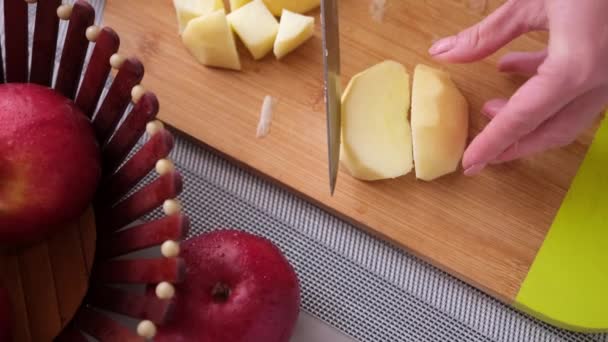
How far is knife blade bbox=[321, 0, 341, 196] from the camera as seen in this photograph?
0.85 m

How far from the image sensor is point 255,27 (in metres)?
0.97

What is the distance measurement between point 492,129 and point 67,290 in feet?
1.72

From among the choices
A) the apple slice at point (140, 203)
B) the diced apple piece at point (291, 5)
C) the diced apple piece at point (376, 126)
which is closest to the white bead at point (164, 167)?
the apple slice at point (140, 203)

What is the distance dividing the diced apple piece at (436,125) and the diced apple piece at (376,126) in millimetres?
19

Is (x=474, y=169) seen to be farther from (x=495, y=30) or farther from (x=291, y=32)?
(x=291, y=32)

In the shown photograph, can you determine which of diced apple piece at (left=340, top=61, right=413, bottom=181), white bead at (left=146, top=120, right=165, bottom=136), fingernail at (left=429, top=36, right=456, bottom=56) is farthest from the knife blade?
white bead at (left=146, top=120, right=165, bottom=136)

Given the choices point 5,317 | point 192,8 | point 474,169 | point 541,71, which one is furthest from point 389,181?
point 5,317

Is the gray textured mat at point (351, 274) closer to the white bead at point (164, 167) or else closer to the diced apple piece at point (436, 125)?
the diced apple piece at point (436, 125)

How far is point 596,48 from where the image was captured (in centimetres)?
80

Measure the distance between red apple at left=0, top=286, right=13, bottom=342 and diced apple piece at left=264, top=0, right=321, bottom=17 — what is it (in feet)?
1.73

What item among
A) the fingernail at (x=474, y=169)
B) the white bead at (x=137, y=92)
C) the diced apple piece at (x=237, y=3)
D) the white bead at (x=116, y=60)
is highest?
the white bead at (x=116, y=60)

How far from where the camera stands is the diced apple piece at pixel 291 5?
99cm

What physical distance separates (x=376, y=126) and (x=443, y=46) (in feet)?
0.48

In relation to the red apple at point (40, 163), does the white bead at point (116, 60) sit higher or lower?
higher
